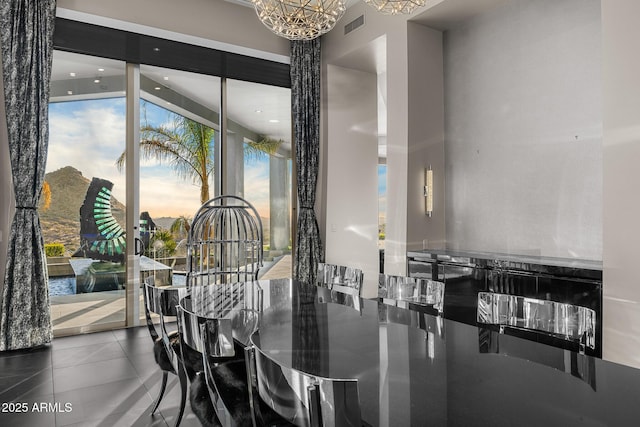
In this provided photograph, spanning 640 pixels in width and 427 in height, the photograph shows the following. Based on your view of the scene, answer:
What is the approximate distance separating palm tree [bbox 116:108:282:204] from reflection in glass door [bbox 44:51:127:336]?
314 mm

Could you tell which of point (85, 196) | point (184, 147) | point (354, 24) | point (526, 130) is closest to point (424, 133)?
point (526, 130)

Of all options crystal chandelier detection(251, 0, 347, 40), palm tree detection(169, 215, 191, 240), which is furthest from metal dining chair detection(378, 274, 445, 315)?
palm tree detection(169, 215, 191, 240)

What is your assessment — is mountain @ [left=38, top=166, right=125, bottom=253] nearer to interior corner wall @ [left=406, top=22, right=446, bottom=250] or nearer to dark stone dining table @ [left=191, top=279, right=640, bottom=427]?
dark stone dining table @ [left=191, top=279, right=640, bottom=427]

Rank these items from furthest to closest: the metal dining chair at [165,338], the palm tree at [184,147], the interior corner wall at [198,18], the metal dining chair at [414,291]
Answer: the palm tree at [184,147] < the interior corner wall at [198,18] < the metal dining chair at [414,291] < the metal dining chair at [165,338]

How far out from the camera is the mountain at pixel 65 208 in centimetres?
436

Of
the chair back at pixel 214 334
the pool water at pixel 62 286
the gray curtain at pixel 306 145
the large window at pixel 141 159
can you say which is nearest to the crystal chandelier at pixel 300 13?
the chair back at pixel 214 334

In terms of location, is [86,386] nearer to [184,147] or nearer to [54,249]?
[54,249]

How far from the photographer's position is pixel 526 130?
3906 millimetres

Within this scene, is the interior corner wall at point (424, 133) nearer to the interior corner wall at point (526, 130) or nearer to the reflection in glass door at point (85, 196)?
the interior corner wall at point (526, 130)

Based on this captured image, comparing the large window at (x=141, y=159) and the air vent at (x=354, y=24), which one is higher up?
the air vent at (x=354, y=24)

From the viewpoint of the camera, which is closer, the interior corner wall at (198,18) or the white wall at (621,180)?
the white wall at (621,180)

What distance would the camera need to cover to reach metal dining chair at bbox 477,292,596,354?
5.28ft

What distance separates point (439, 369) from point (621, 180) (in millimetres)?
2189

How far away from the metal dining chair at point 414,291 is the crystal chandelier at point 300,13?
1540 mm
